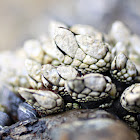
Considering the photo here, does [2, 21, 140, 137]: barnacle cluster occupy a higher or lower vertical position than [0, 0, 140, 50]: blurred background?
lower

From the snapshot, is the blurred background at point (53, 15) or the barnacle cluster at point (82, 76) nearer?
the barnacle cluster at point (82, 76)

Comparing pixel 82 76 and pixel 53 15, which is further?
pixel 53 15

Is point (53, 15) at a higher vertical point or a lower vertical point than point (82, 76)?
higher

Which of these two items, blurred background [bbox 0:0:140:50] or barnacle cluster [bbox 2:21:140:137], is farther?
blurred background [bbox 0:0:140:50]

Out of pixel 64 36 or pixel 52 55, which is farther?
pixel 52 55

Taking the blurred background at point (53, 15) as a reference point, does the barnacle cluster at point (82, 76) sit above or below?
below

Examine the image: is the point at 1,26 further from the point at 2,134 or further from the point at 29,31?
the point at 2,134

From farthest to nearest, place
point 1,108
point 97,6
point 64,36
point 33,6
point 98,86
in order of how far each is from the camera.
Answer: point 33,6, point 97,6, point 1,108, point 64,36, point 98,86

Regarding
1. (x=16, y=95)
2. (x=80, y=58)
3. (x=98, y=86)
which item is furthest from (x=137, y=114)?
(x=16, y=95)
